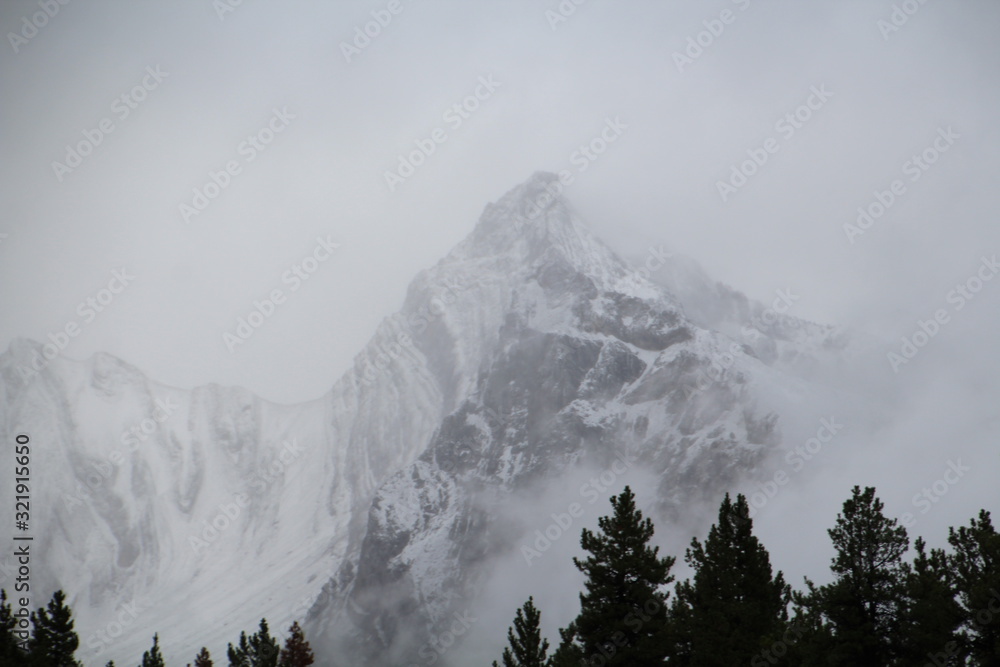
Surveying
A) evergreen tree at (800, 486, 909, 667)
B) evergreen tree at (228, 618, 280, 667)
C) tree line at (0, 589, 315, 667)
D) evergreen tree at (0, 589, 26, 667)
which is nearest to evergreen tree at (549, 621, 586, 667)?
evergreen tree at (800, 486, 909, 667)

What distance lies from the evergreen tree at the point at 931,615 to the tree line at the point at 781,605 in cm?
4

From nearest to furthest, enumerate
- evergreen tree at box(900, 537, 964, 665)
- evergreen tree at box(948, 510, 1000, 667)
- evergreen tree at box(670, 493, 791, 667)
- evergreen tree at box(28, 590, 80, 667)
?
evergreen tree at box(948, 510, 1000, 667) < evergreen tree at box(900, 537, 964, 665) < evergreen tree at box(670, 493, 791, 667) < evergreen tree at box(28, 590, 80, 667)

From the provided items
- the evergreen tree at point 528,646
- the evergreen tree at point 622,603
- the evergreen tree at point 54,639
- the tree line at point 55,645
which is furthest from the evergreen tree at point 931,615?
the evergreen tree at point 54,639

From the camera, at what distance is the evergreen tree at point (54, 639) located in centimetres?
5309

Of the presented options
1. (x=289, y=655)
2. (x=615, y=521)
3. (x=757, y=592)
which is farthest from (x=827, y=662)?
(x=289, y=655)

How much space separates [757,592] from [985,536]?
10.7m

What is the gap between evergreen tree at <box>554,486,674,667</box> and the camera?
130ft

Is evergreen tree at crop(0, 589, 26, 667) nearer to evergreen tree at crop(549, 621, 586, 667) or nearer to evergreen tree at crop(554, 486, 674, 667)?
evergreen tree at crop(549, 621, 586, 667)

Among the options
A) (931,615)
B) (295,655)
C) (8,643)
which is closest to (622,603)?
(931,615)

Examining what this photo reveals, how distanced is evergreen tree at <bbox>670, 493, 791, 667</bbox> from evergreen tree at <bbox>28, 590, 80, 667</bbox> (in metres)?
35.0

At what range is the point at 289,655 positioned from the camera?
63.3 m

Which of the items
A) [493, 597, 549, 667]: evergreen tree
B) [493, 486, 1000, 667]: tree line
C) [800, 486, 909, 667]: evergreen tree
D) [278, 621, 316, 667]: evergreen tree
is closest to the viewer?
[493, 486, 1000, 667]: tree line

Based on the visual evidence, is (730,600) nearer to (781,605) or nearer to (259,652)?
(781,605)

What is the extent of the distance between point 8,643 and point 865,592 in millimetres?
49694
